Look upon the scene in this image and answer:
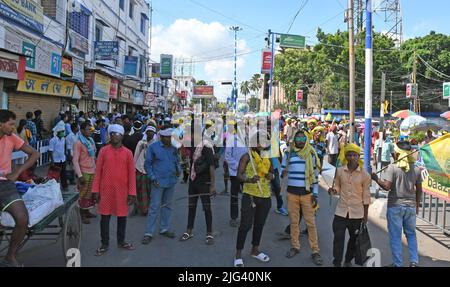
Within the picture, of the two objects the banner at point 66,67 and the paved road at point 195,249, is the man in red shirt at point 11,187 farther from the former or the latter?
the banner at point 66,67

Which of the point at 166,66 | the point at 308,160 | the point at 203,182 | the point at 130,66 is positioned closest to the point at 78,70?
the point at 130,66

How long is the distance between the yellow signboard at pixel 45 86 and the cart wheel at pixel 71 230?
8942mm

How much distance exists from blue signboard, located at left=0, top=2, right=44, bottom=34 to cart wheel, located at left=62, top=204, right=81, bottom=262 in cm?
869

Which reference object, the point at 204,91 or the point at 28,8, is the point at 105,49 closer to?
the point at 28,8

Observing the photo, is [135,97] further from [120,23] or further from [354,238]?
[354,238]

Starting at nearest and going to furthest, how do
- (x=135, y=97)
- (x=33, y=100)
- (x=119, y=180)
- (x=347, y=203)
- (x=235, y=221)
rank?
(x=347, y=203), (x=119, y=180), (x=235, y=221), (x=33, y=100), (x=135, y=97)

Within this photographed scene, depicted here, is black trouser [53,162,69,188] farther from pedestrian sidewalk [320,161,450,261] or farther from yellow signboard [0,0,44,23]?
pedestrian sidewalk [320,161,450,261]

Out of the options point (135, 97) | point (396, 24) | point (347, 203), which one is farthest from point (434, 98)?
point (347, 203)

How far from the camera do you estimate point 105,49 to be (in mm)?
19609

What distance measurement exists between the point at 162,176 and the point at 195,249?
122 centimetres

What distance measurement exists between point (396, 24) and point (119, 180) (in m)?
46.0

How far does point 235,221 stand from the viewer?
689 cm

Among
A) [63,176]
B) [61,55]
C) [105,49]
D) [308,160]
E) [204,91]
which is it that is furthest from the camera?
[204,91]

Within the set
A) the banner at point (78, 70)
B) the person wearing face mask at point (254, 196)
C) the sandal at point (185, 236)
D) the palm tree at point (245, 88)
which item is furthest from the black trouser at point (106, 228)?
the palm tree at point (245, 88)
